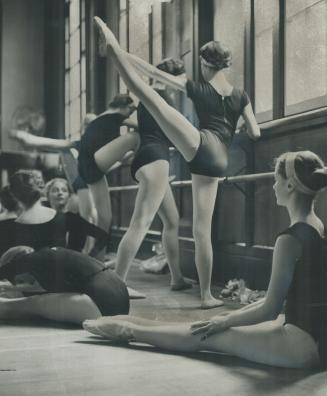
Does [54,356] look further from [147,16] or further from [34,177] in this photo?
[147,16]

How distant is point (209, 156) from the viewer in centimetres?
248

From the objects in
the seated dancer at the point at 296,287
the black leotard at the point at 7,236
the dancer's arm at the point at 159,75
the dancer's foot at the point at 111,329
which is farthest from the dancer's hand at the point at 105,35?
the dancer's foot at the point at 111,329

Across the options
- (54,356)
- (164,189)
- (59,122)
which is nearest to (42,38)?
(59,122)

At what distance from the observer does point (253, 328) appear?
184 cm

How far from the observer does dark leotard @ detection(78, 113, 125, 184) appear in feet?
8.79

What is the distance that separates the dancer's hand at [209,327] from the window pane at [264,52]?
119 centimetres

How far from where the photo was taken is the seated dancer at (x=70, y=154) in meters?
2.02

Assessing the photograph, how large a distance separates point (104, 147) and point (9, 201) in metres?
0.49

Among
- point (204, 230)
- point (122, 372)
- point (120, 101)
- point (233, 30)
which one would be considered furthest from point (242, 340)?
point (233, 30)

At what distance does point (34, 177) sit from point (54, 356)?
82 centimetres

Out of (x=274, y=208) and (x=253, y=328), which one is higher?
(x=274, y=208)

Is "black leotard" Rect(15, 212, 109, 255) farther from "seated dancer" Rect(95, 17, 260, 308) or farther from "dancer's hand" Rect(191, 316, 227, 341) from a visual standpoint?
"dancer's hand" Rect(191, 316, 227, 341)

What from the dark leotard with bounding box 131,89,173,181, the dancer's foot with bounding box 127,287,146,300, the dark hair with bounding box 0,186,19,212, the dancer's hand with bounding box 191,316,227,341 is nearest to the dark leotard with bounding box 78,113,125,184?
the dark leotard with bounding box 131,89,173,181

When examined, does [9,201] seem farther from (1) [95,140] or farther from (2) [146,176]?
(2) [146,176]
